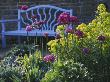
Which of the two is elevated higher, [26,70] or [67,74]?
[67,74]

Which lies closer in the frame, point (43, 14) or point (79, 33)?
point (79, 33)

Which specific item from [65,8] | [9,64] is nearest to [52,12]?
[65,8]

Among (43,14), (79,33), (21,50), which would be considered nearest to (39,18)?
(43,14)

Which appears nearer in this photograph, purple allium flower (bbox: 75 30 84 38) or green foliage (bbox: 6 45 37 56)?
purple allium flower (bbox: 75 30 84 38)

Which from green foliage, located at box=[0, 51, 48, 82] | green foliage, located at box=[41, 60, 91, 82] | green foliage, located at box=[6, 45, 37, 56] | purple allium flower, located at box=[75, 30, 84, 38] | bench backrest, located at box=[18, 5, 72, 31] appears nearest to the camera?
green foliage, located at box=[41, 60, 91, 82]

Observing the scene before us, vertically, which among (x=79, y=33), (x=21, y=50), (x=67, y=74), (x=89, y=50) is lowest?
(x=21, y=50)

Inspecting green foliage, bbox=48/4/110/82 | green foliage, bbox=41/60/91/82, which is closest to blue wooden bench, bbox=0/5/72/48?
green foliage, bbox=48/4/110/82

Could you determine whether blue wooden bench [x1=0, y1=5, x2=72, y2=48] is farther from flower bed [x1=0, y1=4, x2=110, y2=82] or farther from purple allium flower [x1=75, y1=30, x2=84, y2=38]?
purple allium flower [x1=75, y1=30, x2=84, y2=38]

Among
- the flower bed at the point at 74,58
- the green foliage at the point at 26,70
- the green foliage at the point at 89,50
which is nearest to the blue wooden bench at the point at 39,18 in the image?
the green foliage at the point at 26,70

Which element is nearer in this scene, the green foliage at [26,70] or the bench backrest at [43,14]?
the green foliage at [26,70]

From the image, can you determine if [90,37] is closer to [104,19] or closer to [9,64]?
[104,19]

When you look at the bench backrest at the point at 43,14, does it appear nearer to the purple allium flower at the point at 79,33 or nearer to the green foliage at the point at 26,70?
the green foliage at the point at 26,70

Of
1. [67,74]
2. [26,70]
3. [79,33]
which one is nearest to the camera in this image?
[67,74]

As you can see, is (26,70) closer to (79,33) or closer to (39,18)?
(79,33)
